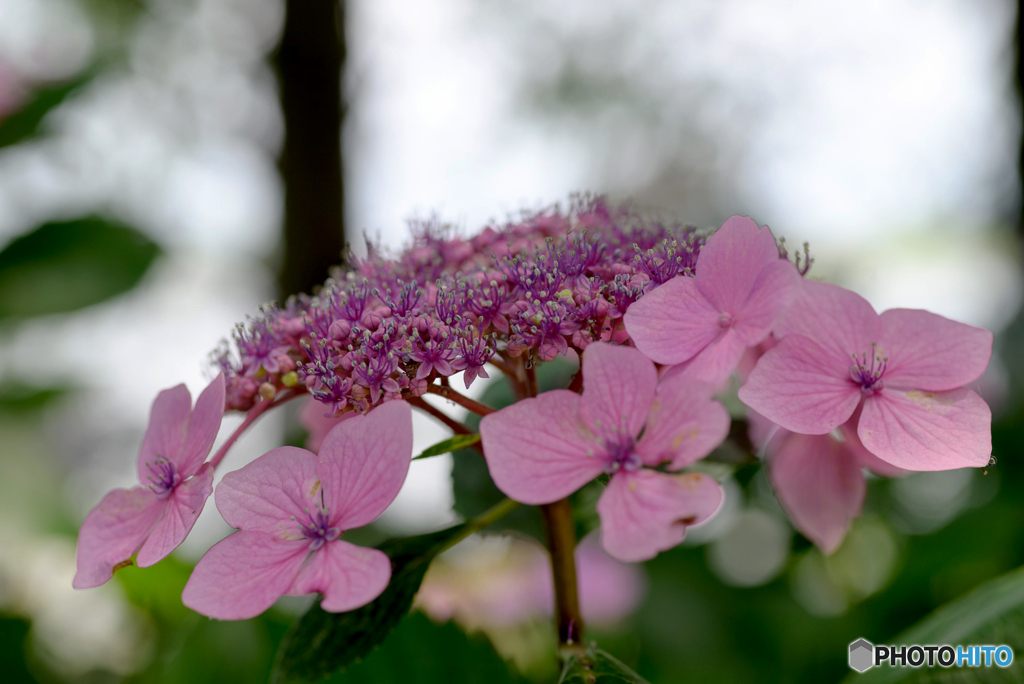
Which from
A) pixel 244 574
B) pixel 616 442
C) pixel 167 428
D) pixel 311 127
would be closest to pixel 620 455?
pixel 616 442

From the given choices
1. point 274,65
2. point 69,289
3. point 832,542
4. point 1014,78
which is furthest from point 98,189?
point 1014,78

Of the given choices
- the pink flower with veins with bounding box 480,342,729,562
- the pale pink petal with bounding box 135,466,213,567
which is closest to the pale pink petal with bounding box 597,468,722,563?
the pink flower with veins with bounding box 480,342,729,562

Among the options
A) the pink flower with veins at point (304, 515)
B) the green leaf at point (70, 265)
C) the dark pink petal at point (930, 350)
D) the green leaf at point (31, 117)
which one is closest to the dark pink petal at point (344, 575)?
the pink flower with veins at point (304, 515)

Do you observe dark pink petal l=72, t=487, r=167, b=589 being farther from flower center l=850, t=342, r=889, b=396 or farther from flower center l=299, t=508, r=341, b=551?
flower center l=850, t=342, r=889, b=396

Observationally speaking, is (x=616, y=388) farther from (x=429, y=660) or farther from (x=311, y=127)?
(x=311, y=127)

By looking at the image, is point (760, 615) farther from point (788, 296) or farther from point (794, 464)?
point (788, 296)
